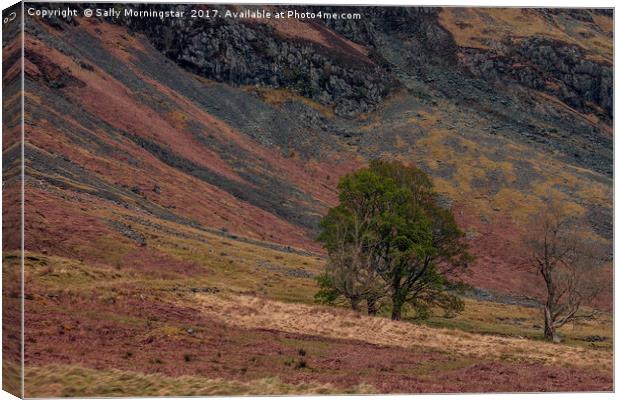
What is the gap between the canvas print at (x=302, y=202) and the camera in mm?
32125

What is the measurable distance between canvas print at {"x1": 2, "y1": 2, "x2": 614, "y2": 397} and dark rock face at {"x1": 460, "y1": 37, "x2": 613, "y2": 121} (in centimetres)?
42

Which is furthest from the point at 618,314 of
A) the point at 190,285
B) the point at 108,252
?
the point at 108,252

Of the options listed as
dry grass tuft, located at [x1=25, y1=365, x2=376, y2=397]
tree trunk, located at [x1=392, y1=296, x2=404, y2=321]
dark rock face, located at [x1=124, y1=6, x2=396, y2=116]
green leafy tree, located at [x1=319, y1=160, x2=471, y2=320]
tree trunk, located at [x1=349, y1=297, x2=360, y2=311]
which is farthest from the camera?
dark rock face, located at [x1=124, y1=6, x2=396, y2=116]

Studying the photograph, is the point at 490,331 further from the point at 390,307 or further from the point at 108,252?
the point at 108,252

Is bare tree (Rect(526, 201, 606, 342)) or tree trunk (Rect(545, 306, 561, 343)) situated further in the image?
tree trunk (Rect(545, 306, 561, 343))

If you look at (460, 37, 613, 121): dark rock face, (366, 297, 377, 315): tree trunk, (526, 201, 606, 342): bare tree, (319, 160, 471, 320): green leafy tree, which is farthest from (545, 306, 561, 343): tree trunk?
(460, 37, 613, 121): dark rock face

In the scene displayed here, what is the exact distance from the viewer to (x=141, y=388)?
29.4m

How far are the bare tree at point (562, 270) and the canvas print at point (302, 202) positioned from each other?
0.19 m

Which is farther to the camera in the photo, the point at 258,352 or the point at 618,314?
the point at 618,314

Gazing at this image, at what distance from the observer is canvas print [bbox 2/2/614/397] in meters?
32.1

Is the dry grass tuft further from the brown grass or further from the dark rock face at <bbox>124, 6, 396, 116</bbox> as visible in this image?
the dark rock face at <bbox>124, 6, 396, 116</bbox>

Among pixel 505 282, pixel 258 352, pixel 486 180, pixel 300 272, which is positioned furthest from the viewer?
pixel 486 180

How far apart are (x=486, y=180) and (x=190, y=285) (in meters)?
74.7

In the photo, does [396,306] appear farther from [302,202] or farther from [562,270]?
[302,202]
